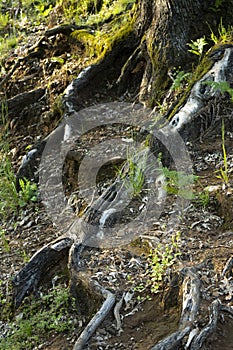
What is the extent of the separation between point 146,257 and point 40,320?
3.34ft

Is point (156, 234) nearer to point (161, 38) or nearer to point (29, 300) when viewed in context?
point (29, 300)

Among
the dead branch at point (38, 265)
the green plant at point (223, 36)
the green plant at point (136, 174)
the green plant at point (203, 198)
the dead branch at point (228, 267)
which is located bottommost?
the dead branch at point (38, 265)

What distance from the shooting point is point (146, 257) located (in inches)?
185

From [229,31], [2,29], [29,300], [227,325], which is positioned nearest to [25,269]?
[29,300]

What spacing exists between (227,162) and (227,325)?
2.09 m

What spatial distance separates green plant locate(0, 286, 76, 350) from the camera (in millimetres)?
4453

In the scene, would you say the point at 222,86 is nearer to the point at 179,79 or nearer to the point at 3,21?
the point at 179,79

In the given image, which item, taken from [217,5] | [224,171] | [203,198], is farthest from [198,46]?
[203,198]

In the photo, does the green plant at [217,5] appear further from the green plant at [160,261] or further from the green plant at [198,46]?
the green plant at [160,261]

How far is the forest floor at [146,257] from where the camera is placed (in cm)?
403

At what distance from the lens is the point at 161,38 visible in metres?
6.53

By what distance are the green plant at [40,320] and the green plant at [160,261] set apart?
714mm

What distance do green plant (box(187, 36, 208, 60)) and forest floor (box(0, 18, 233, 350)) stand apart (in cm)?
94

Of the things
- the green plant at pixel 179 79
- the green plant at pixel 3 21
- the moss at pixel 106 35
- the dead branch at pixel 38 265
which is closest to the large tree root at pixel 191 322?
the dead branch at pixel 38 265
